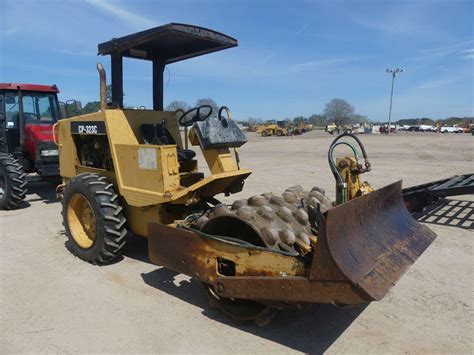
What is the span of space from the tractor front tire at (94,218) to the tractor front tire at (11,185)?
130 inches

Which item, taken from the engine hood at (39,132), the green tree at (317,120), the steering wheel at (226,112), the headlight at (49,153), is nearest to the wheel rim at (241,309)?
the steering wheel at (226,112)

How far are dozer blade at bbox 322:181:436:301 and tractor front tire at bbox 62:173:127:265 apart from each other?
2579mm

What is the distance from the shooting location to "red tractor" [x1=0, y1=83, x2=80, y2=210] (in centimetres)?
775

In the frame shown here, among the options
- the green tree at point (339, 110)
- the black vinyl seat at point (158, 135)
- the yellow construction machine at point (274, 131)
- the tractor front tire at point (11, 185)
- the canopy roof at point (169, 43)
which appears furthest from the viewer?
the green tree at point (339, 110)

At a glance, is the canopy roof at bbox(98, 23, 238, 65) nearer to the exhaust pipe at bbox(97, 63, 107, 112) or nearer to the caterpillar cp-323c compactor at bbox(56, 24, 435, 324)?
the caterpillar cp-323c compactor at bbox(56, 24, 435, 324)

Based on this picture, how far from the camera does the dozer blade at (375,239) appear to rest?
2.71 m

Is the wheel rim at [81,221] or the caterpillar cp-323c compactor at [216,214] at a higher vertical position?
the caterpillar cp-323c compactor at [216,214]

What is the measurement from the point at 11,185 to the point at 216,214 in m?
5.83

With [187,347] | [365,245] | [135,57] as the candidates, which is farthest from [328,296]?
[135,57]

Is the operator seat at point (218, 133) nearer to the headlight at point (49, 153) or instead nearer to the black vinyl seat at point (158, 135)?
the black vinyl seat at point (158, 135)

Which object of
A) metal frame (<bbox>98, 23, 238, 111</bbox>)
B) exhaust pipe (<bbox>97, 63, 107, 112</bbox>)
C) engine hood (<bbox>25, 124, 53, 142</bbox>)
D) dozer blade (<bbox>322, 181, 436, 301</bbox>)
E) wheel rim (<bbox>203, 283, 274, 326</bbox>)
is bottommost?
wheel rim (<bbox>203, 283, 274, 326</bbox>)

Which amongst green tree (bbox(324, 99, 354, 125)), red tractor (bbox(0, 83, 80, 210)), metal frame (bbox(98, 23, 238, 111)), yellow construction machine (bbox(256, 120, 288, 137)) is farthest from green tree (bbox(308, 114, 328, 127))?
metal frame (bbox(98, 23, 238, 111))

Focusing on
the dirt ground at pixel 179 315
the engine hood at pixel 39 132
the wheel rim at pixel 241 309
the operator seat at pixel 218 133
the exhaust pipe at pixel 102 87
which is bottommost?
the dirt ground at pixel 179 315

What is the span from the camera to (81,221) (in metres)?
5.19
